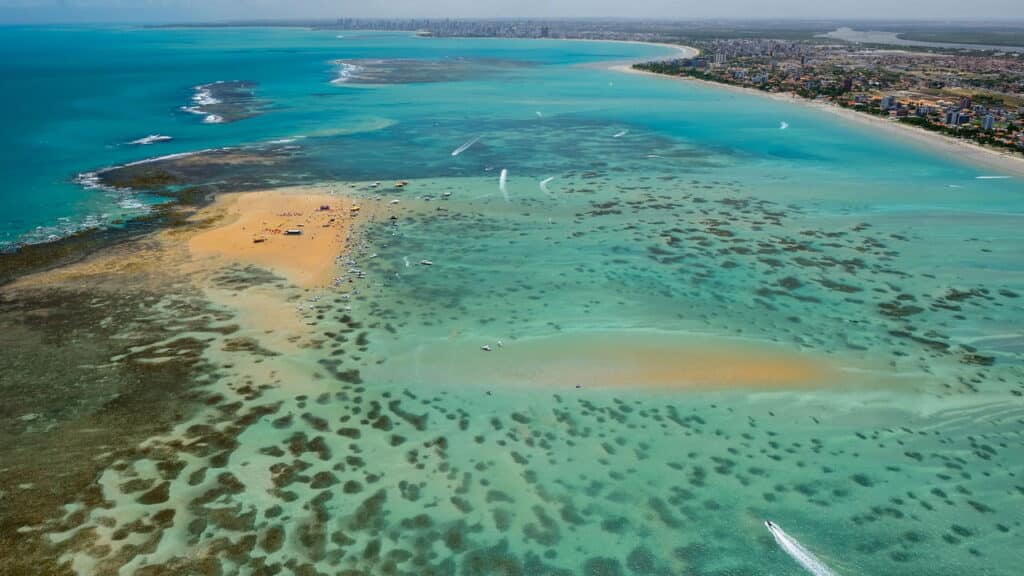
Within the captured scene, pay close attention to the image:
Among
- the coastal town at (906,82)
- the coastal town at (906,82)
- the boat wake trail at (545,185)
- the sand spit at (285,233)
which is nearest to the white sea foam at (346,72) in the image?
A: the coastal town at (906,82)

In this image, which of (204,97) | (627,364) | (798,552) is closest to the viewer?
(798,552)

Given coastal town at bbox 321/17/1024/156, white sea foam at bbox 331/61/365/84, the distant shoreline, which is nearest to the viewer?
the distant shoreline

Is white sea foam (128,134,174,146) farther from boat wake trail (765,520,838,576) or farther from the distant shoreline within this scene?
the distant shoreline

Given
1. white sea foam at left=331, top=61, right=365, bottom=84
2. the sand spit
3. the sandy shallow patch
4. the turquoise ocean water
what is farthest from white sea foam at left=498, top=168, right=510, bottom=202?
white sea foam at left=331, top=61, right=365, bottom=84

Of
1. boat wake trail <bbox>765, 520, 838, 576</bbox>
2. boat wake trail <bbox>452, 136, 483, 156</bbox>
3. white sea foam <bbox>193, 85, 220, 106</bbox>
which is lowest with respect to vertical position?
boat wake trail <bbox>765, 520, 838, 576</bbox>

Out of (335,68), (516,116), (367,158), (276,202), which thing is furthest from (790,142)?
(335,68)

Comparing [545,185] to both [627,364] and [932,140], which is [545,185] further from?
[932,140]

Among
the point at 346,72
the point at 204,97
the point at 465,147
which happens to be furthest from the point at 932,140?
the point at 346,72

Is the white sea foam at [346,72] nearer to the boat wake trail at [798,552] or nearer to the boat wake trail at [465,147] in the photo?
the boat wake trail at [465,147]
